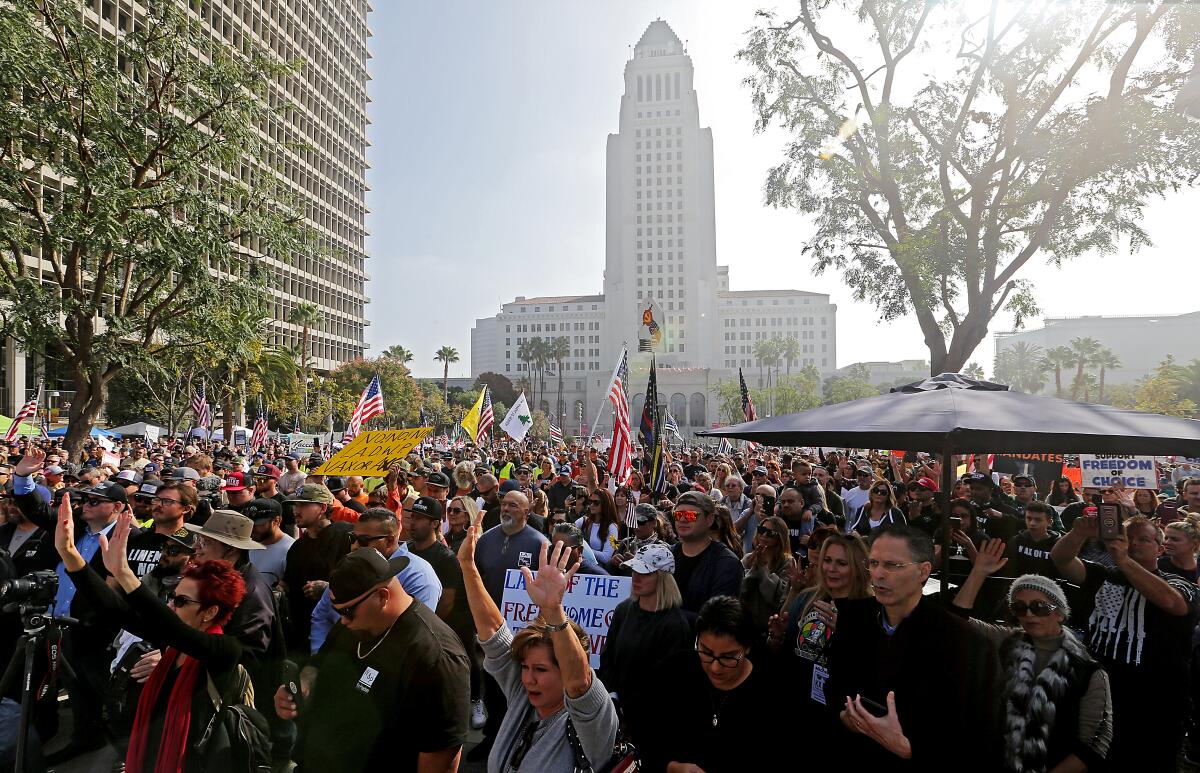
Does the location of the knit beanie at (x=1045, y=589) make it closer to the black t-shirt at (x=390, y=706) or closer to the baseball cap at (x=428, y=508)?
the black t-shirt at (x=390, y=706)

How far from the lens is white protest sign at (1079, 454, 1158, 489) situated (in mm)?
10661

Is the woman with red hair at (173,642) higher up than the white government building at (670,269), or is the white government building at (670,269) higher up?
the white government building at (670,269)

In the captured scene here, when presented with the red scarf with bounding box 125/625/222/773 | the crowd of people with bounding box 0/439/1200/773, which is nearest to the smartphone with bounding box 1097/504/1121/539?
the crowd of people with bounding box 0/439/1200/773

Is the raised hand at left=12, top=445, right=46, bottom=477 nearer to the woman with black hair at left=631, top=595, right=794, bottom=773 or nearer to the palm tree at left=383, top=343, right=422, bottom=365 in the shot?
the woman with black hair at left=631, top=595, right=794, bottom=773

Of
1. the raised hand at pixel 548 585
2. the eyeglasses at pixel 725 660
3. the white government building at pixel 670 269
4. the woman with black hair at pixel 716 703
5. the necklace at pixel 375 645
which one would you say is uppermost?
the white government building at pixel 670 269

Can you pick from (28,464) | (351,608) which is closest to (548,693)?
(351,608)

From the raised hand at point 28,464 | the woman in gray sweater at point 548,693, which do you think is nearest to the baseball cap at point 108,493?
the raised hand at point 28,464

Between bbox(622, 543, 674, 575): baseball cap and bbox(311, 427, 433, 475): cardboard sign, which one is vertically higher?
bbox(311, 427, 433, 475): cardboard sign

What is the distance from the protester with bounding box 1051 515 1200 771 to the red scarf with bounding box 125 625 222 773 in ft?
14.9

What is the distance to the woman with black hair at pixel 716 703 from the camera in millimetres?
2979

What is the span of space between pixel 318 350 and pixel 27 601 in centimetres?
6941

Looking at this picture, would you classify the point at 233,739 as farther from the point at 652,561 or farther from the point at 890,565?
the point at 890,565

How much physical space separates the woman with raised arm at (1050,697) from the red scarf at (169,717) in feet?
11.5

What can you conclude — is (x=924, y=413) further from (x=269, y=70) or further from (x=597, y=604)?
(x=269, y=70)
